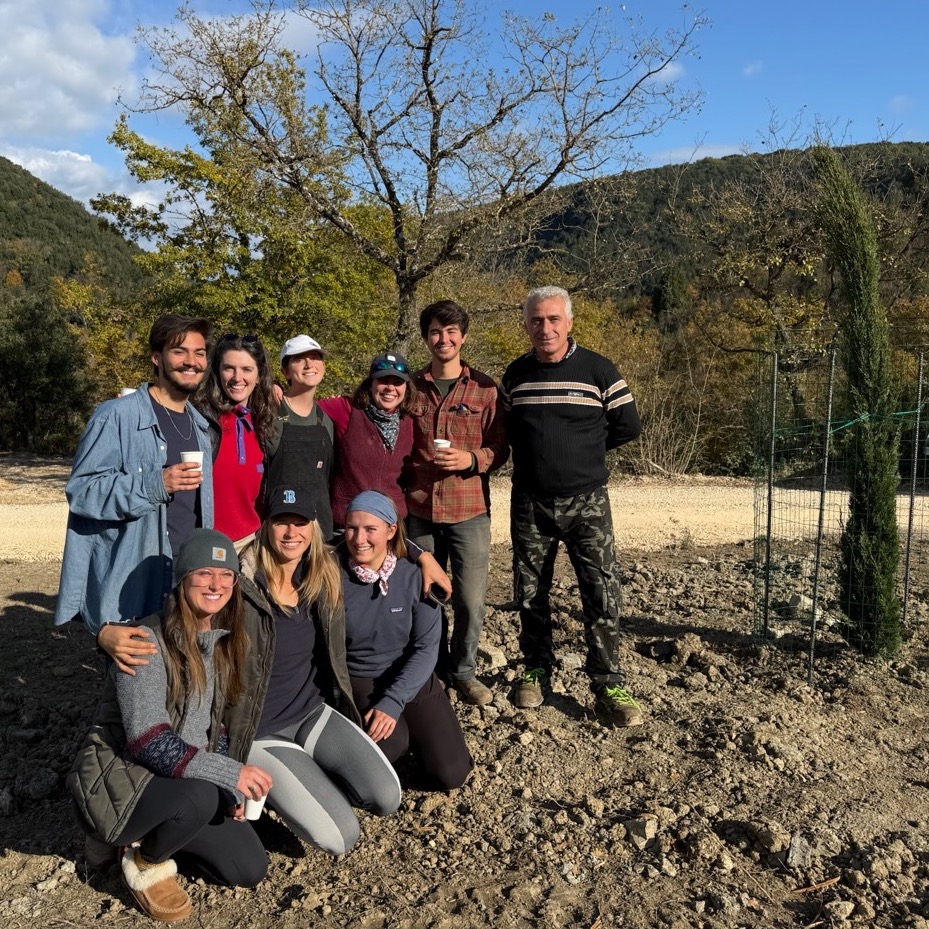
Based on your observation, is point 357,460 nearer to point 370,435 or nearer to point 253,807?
point 370,435

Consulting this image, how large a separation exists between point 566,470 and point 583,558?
473 millimetres

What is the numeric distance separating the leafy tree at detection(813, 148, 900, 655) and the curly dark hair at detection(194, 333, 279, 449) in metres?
3.25

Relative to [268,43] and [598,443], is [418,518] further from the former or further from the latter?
[268,43]

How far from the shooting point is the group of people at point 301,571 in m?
2.88

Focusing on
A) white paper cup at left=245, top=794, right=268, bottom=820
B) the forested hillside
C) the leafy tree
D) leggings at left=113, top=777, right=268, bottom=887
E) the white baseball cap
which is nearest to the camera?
leggings at left=113, top=777, right=268, bottom=887

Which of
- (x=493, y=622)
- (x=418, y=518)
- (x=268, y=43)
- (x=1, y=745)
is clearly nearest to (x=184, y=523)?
(x=418, y=518)

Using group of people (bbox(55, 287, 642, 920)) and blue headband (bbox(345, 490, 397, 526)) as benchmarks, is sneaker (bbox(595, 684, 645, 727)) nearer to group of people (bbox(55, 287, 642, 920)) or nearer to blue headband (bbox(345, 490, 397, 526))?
group of people (bbox(55, 287, 642, 920))

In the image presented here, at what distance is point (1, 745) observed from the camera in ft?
13.5

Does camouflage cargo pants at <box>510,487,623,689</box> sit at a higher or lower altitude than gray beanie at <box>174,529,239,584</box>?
lower

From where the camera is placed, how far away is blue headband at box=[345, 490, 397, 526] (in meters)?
3.44

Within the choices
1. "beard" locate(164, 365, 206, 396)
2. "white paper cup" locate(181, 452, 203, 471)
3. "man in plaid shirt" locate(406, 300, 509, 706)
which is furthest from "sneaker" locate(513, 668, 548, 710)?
"beard" locate(164, 365, 206, 396)

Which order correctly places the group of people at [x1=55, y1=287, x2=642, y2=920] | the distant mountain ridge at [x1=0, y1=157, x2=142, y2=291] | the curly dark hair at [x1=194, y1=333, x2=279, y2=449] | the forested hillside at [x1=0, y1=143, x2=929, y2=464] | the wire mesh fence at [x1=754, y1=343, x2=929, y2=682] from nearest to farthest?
the group of people at [x1=55, y1=287, x2=642, y2=920]
the curly dark hair at [x1=194, y1=333, x2=279, y2=449]
the wire mesh fence at [x1=754, y1=343, x2=929, y2=682]
the forested hillside at [x1=0, y1=143, x2=929, y2=464]
the distant mountain ridge at [x1=0, y1=157, x2=142, y2=291]

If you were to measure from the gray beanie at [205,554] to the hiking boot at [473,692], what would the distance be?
72.4 inches

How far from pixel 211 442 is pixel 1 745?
2.03 metres
